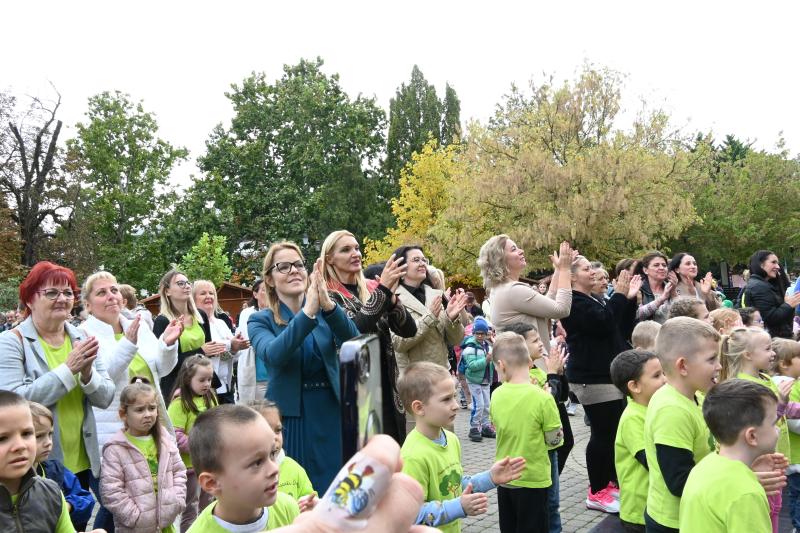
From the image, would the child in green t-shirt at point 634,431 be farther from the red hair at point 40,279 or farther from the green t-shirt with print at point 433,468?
the red hair at point 40,279

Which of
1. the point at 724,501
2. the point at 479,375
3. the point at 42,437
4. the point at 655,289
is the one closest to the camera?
the point at 724,501

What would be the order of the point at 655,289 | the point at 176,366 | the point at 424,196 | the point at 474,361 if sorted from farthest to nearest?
1. the point at 424,196
2. the point at 474,361
3. the point at 655,289
4. the point at 176,366

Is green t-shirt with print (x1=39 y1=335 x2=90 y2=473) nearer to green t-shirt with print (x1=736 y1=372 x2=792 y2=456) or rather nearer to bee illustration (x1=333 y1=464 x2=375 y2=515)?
bee illustration (x1=333 y1=464 x2=375 y2=515)

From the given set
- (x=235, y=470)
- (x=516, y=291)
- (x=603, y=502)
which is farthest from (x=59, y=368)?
(x=603, y=502)

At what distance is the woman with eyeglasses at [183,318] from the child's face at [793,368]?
17.2ft

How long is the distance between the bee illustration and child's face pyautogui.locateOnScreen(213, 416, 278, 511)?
130 centimetres

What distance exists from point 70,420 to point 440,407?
2.47 metres

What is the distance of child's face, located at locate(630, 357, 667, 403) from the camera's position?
14.3 ft

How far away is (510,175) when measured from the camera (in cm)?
2730

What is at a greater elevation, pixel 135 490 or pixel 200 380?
pixel 200 380

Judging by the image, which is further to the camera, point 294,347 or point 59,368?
point 59,368

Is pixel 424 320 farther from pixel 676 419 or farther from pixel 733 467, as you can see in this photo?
pixel 733 467

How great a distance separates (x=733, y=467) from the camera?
2.79m

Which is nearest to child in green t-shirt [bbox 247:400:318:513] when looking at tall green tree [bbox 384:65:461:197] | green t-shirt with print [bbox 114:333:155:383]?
green t-shirt with print [bbox 114:333:155:383]
